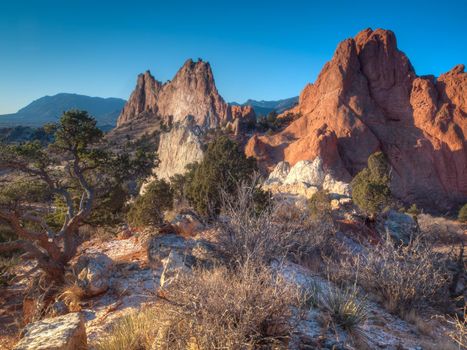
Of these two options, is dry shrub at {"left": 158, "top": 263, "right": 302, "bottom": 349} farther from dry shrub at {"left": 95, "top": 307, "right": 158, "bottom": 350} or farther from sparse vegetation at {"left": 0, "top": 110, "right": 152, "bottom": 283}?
sparse vegetation at {"left": 0, "top": 110, "right": 152, "bottom": 283}

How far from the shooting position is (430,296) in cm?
555

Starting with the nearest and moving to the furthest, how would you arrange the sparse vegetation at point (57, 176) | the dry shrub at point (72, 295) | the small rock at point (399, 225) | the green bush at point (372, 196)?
the dry shrub at point (72, 295) < the sparse vegetation at point (57, 176) < the small rock at point (399, 225) < the green bush at point (372, 196)

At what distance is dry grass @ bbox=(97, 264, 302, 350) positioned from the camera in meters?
2.53

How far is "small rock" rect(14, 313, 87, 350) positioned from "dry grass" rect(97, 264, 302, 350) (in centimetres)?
37

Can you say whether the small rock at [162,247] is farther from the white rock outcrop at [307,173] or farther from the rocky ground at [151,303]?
the white rock outcrop at [307,173]

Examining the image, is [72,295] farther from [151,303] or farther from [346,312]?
[346,312]

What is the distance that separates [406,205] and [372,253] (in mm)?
26796

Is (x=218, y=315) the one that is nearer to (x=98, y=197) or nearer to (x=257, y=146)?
(x=98, y=197)

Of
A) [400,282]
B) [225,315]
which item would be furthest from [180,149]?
[225,315]

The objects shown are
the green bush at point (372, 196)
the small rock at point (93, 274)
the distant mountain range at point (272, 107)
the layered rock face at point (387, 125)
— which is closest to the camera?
the small rock at point (93, 274)

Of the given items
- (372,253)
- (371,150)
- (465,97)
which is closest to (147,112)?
(371,150)

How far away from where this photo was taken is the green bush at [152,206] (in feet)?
32.2

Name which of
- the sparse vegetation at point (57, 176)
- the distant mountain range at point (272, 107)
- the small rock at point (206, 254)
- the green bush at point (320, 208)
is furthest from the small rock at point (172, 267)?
the distant mountain range at point (272, 107)

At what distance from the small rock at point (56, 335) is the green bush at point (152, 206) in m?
6.32
